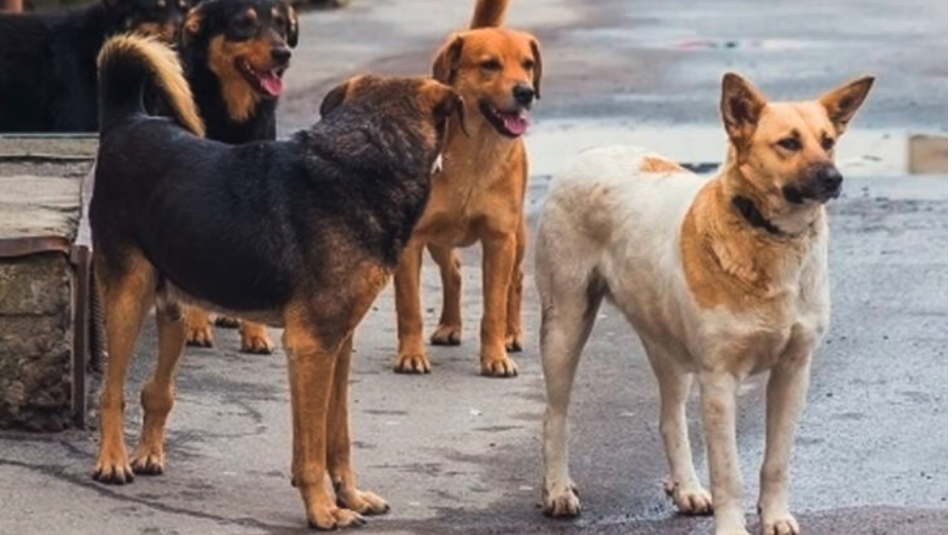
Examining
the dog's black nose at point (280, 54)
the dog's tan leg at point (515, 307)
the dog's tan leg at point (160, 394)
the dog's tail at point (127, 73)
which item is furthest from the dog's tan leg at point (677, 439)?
the dog's black nose at point (280, 54)

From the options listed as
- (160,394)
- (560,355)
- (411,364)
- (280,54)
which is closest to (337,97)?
(560,355)

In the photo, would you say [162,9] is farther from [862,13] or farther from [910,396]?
[862,13]

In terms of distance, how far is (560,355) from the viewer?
8.43 meters

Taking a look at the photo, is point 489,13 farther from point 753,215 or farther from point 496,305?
point 753,215

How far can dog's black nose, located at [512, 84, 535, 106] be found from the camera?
1025cm

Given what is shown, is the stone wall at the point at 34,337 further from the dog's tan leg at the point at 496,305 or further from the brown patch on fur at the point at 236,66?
the dog's tan leg at the point at 496,305

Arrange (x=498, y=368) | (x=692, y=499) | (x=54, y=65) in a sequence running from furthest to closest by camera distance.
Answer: (x=54, y=65) → (x=498, y=368) → (x=692, y=499)

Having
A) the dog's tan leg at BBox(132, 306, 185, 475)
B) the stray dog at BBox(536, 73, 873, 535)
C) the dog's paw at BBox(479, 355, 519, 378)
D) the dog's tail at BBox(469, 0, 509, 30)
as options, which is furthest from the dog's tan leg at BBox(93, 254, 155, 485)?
the dog's tail at BBox(469, 0, 509, 30)

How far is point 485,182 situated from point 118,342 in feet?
8.00

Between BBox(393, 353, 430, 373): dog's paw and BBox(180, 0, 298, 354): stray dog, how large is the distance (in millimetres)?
576

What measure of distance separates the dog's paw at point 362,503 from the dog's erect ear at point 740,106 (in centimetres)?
164

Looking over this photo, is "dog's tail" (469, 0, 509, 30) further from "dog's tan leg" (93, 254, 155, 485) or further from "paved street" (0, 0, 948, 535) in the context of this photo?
"dog's tan leg" (93, 254, 155, 485)

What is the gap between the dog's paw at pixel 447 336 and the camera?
11195 millimetres

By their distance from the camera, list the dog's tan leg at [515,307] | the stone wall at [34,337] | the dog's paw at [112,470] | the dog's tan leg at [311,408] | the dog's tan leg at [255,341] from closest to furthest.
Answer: the dog's tan leg at [311,408] → the dog's paw at [112,470] → the stone wall at [34,337] → the dog's tan leg at [255,341] → the dog's tan leg at [515,307]
